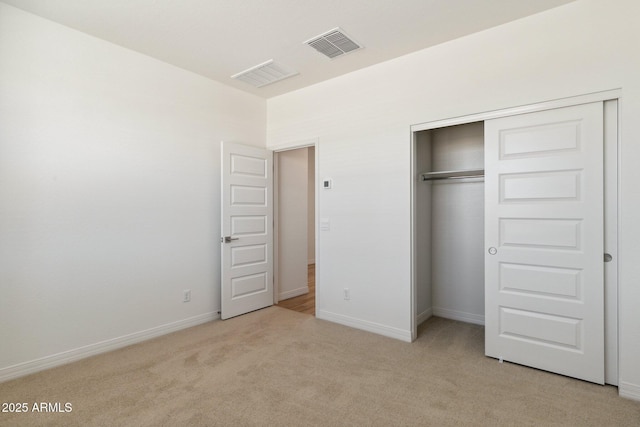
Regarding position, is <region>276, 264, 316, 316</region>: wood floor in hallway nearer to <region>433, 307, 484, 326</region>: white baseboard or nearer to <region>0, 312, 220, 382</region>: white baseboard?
<region>0, 312, 220, 382</region>: white baseboard

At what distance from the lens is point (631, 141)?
2.24m

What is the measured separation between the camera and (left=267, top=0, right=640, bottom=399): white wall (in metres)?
2.26

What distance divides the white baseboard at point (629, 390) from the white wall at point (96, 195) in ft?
12.6

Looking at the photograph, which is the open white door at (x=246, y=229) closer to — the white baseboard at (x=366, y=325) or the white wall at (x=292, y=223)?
the white wall at (x=292, y=223)

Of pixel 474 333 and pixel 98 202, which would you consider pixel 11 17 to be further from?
pixel 474 333

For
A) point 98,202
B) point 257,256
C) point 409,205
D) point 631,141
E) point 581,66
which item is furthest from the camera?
point 257,256

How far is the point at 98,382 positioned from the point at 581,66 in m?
4.47

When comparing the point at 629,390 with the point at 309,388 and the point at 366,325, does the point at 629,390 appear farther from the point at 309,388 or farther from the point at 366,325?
the point at 309,388

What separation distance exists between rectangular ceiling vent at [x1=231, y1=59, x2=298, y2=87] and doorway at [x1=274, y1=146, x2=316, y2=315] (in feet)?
3.34

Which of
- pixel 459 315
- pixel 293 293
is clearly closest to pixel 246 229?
pixel 293 293

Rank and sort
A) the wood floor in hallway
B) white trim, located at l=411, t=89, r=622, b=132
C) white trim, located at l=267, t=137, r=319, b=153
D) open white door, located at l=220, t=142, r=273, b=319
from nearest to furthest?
white trim, located at l=411, t=89, r=622, b=132 → open white door, located at l=220, t=142, r=273, b=319 → white trim, located at l=267, t=137, r=319, b=153 → the wood floor in hallway

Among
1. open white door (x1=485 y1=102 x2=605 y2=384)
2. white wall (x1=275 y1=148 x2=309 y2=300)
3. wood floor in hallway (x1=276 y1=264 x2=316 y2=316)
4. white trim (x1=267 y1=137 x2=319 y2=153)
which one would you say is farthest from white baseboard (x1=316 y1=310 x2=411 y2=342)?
white trim (x1=267 y1=137 x2=319 y2=153)

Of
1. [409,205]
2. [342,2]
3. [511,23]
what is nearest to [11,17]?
[342,2]

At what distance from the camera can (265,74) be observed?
3717 millimetres
